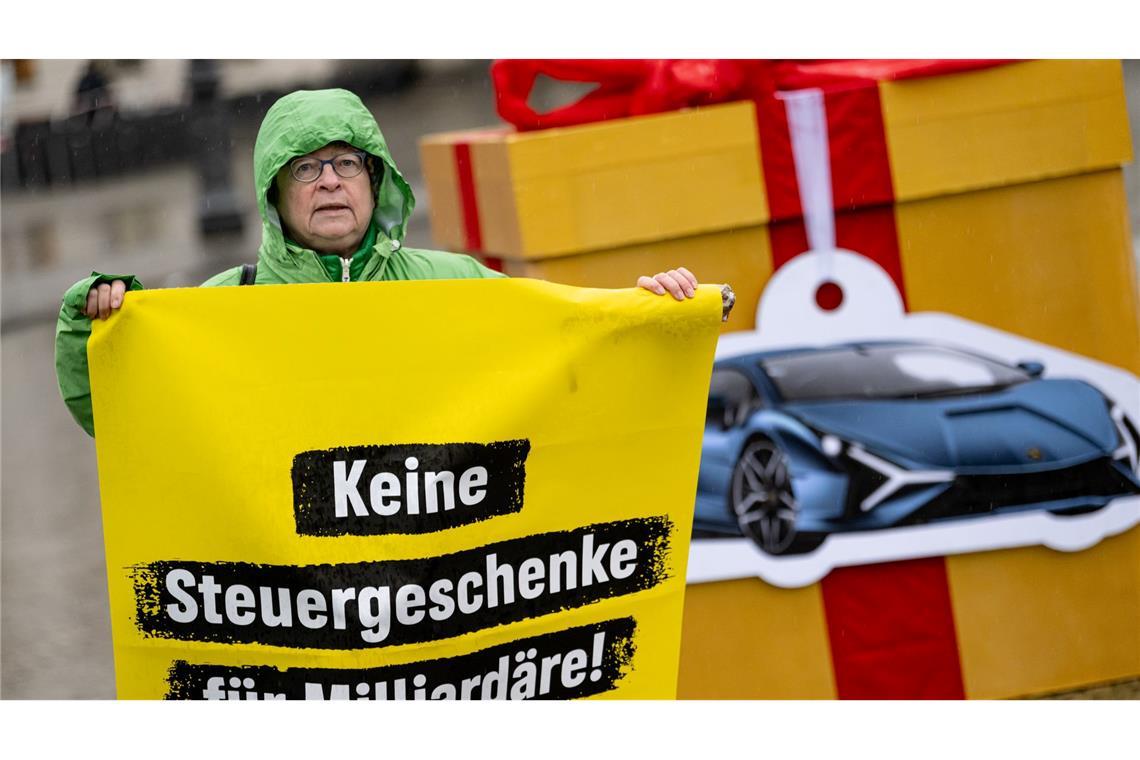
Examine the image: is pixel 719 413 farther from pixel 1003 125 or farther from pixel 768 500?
pixel 1003 125

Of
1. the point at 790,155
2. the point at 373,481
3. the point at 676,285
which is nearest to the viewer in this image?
the point at 373,481

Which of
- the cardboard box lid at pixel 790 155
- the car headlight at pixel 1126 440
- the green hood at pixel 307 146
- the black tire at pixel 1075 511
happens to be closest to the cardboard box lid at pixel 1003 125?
the cardboard box lid at pixel 790 155

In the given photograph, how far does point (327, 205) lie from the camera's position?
290 centimetres

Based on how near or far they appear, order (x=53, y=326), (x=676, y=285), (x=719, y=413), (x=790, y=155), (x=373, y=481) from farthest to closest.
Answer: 1. (x=53, y=326)
2. (x=719, y=413)
3. (x=790, y=155)
4. (x=676, y=285)
5. (x=373, y=481)

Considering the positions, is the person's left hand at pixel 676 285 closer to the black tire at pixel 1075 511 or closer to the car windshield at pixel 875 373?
the car windshield at pixel 875 373

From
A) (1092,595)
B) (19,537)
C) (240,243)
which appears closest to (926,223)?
(1092,595)

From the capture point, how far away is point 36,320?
11789 millimetres

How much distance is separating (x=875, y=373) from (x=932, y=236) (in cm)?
39

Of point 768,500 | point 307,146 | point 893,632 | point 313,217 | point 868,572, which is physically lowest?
point 893,632

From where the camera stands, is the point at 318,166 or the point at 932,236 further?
the point at 932,236

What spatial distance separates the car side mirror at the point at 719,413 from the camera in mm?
3963

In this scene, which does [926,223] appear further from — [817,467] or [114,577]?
[114,577]

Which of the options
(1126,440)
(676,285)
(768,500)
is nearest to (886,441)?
(768,500)

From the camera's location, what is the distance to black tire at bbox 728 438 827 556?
Result: 3.93 meters
